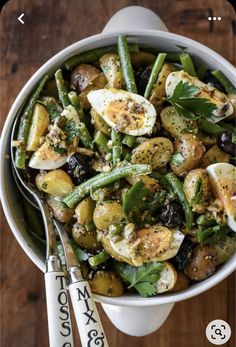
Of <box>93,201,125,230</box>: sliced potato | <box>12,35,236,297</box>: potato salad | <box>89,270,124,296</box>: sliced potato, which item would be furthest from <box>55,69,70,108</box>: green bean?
<box>89,270,124,296</box>: sliced potato

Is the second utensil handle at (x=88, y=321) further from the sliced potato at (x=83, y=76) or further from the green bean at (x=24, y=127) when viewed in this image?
the sliced potato at (x=83, y=76)

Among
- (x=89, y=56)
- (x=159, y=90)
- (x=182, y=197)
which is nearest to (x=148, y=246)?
(x=182, y=197)

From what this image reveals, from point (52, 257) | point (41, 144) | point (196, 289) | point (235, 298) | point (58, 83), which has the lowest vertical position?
point (235, 298)

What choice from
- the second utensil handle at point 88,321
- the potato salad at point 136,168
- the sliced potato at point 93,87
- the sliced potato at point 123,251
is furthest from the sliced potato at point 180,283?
the sliced potato at point 93,87

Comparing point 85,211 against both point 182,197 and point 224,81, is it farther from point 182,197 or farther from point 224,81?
point 224,81

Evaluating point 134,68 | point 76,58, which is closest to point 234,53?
point 134,68

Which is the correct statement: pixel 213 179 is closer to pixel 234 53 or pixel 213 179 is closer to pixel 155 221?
pixel 155 221

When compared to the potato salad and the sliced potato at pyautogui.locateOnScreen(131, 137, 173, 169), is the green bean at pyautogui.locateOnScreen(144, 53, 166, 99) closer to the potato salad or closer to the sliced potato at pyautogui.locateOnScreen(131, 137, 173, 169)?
the potato salad
